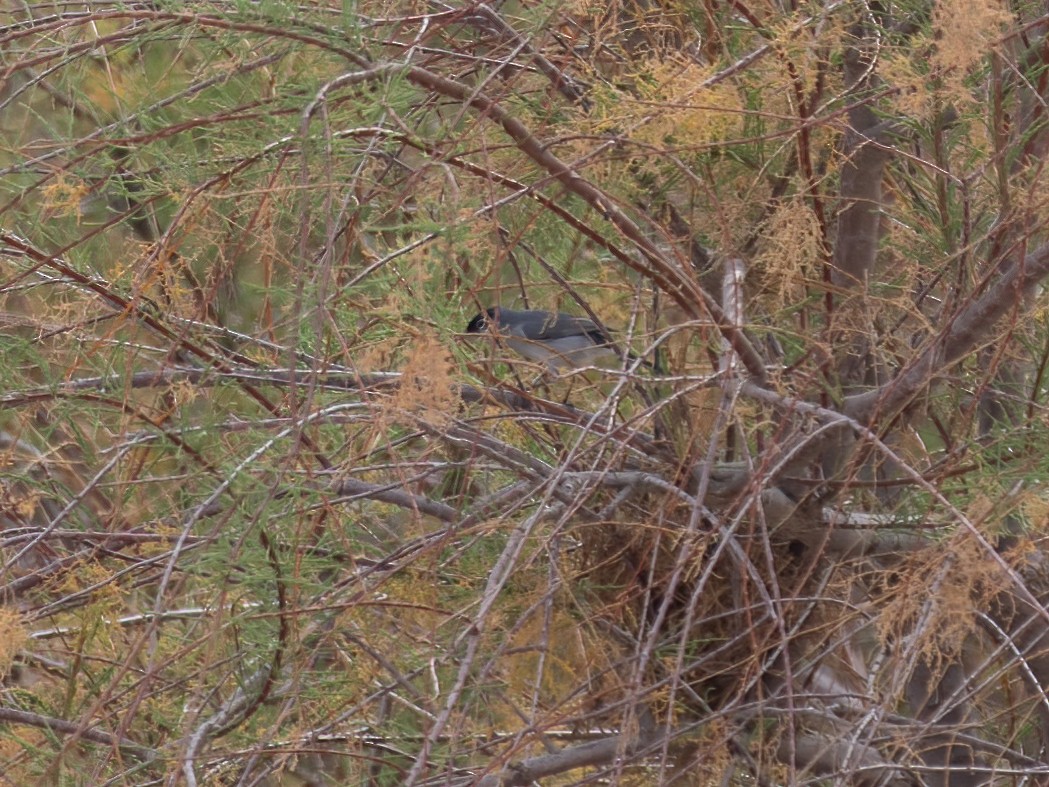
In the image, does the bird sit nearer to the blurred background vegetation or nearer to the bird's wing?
the bird's wing

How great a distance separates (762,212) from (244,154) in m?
1.10

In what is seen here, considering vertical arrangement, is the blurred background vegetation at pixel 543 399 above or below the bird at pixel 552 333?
above

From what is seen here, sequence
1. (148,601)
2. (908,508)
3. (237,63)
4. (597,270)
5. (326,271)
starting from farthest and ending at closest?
(148,601), (597,270), (908,508), (237,63), (326,271)

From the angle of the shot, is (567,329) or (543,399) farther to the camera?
(567,329)

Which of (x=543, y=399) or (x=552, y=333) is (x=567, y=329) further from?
(x=543, y=399)

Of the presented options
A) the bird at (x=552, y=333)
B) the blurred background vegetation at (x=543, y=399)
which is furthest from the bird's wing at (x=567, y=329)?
the blurred background vegetation at (x=543, y=399)

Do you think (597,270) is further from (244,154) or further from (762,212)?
(244,154)

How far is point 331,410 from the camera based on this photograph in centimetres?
197

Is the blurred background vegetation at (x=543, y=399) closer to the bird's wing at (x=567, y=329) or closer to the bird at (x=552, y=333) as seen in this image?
the bird's wing at (x=567, y=329)

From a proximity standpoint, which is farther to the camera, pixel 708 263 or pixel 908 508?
pixel 708 263

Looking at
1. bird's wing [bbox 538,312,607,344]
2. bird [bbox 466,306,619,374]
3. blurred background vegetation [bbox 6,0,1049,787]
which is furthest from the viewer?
bird [bbox 466,306,619,374]

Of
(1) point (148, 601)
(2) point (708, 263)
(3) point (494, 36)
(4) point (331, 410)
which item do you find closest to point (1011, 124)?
(2) point (708, 263)

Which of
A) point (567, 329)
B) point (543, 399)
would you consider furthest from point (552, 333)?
point (543, 399)

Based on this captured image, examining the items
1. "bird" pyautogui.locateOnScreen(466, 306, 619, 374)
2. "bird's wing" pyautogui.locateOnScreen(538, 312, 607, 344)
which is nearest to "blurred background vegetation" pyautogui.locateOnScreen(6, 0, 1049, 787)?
"bird's wing" pyautogui.locateOnScreen(538, 312, 607, 344)
